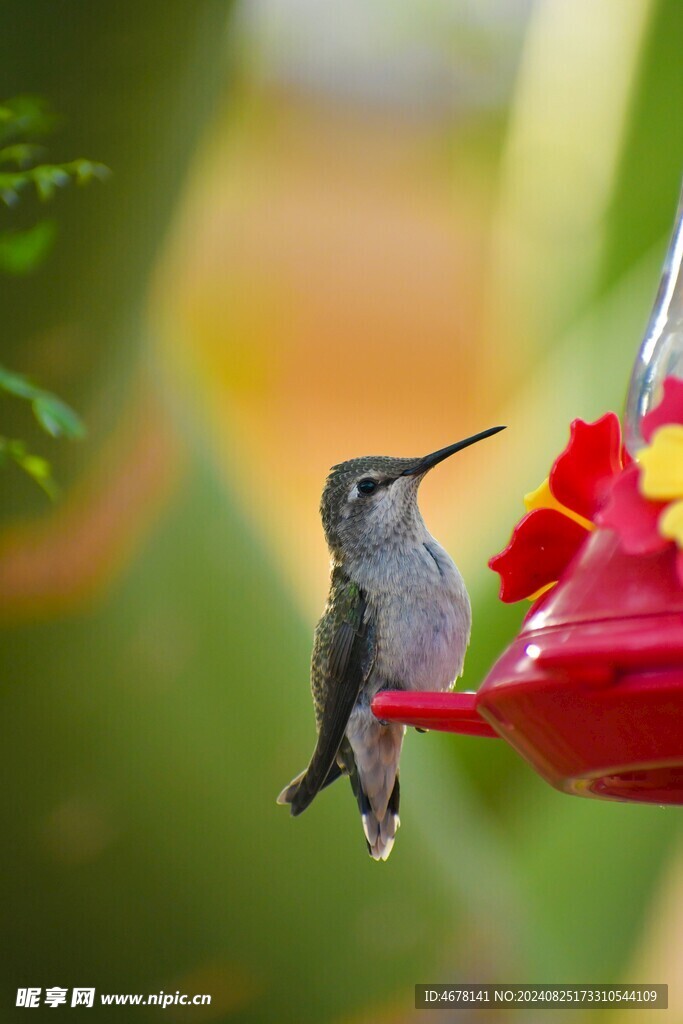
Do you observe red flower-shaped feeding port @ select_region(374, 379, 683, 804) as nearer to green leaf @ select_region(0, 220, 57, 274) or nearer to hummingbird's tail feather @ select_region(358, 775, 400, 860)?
green leaf @ select_region(0, 220, 57, 274)

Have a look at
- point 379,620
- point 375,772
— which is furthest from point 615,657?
point 375,772

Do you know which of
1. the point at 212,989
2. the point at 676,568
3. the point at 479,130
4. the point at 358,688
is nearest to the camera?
the point at 676,568

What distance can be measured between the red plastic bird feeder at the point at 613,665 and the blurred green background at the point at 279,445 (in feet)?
8.22

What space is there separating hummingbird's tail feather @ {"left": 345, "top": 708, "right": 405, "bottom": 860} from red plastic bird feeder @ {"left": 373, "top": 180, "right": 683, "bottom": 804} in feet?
3.77

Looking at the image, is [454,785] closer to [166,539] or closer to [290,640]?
[290,640]

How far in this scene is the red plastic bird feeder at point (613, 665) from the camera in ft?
2.31

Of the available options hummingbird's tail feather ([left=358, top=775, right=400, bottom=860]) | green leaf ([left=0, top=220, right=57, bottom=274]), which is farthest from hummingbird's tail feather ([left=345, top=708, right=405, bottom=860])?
green leaf ([left=0, top=220, right=57, bottom=274])

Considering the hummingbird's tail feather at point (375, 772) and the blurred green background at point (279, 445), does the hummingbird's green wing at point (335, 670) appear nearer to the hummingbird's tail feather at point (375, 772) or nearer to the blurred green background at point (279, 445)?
the hummingbird's tail feather at point (375, 772)

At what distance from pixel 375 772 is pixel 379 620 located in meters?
0.30

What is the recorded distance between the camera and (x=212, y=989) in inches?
133

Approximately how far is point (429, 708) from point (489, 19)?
323 cm

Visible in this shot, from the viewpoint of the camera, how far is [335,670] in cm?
198

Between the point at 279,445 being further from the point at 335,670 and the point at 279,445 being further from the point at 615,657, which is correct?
the point at 615,657

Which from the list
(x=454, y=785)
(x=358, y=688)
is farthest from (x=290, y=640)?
(x=358, y=688)
